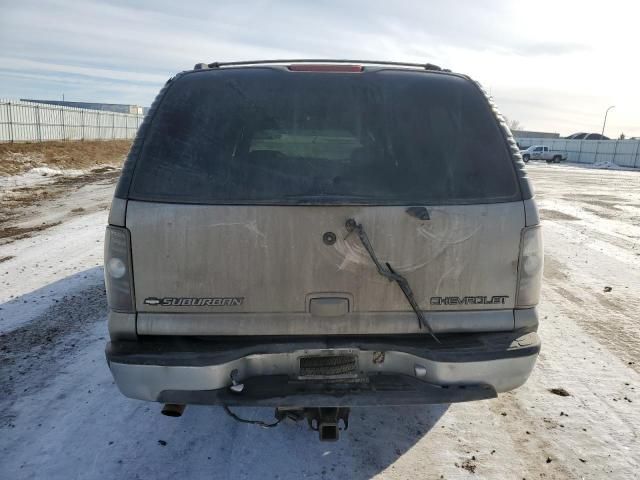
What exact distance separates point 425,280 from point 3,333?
3.94 meters

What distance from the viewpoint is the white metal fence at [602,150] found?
43.2 meters

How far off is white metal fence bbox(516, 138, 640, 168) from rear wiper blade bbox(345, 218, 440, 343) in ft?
164

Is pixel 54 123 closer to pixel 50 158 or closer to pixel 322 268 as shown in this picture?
pixel 50 158

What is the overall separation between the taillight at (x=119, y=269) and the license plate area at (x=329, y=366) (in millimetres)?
925

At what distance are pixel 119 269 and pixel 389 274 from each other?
52.9 inches

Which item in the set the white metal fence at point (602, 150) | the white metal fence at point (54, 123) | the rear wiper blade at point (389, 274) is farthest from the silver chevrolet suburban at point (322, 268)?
the white metal fence at point (602, 150)

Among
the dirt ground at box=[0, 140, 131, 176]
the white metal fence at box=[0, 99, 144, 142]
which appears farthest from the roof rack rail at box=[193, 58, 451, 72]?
the white metal fence at box=[0, 99, 144, 142]

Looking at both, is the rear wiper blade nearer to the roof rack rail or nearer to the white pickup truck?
the roof rack rail

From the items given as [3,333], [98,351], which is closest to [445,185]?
[98,351]

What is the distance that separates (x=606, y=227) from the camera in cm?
973

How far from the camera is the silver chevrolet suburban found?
7.30 ft

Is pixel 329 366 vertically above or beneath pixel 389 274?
beneath

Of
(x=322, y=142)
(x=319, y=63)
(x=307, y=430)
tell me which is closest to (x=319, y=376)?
(x=307, y=430)

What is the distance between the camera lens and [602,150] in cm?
4678
